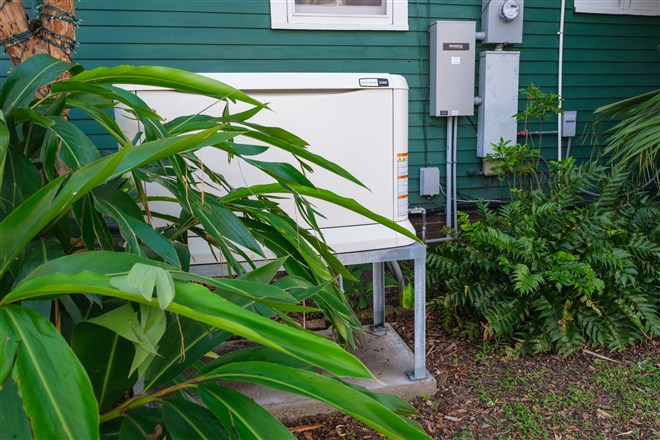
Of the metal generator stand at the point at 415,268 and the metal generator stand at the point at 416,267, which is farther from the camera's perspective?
the metal generator stand at the point at 416,267

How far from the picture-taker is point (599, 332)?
9.57 ft

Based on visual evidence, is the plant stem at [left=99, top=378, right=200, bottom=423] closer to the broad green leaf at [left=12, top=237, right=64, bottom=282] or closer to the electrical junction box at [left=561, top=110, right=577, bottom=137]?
the broad green leaf at [left=12, top=237, right=64, bottom=282]

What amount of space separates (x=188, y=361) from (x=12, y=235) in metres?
0.47

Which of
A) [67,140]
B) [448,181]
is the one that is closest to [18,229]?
[67,140]

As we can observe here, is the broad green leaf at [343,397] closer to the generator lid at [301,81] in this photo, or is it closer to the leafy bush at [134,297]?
the leafy bush at [134,297]

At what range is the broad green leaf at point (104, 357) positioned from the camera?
1016mm

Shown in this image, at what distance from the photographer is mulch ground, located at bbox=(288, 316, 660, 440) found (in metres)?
2.31

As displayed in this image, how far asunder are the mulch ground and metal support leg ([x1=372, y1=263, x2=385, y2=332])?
0.34 metres

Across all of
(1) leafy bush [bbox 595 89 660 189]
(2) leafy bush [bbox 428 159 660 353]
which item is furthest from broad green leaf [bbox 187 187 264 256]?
(1) leafy bush [bbox 595 89 660 189]

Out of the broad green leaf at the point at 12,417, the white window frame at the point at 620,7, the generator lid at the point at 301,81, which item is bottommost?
the broad green leaf at the point at 12,417

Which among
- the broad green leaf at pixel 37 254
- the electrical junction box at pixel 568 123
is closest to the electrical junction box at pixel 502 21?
the electrical junction box at pixel 568 123

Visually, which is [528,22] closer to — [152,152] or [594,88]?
[594,88]

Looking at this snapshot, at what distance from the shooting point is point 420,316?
2457 mm

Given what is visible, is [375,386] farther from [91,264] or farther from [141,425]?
[91,264]
